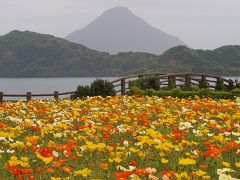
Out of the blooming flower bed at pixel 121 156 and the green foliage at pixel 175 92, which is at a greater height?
the blooming flower bed at pixel 121 156

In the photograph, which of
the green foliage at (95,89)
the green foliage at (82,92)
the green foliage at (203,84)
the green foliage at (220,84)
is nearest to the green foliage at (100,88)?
the green foliage at (95,89)

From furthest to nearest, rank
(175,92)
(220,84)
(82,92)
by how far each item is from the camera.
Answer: (220,84) < (82,92) < (175,92)

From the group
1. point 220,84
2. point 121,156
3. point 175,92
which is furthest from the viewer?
point 220,84

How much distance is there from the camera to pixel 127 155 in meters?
6.80

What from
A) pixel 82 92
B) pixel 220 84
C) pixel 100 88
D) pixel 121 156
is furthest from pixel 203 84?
pixel 121 156

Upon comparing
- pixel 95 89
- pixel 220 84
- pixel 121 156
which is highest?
pixel 121 156

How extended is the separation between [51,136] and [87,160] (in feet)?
8.82

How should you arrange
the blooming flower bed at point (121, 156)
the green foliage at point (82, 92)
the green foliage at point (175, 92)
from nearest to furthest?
1. the blooming flower bed at point (121, 156)
2. the green foliage at point (175, 92)
3. the green foliage at point (82, 92)

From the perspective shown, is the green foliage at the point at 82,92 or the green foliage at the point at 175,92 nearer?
the green foliage at the point at 175,92

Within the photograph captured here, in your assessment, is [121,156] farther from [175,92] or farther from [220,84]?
[220,84]

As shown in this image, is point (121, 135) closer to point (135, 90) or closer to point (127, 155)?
point (127, 155)

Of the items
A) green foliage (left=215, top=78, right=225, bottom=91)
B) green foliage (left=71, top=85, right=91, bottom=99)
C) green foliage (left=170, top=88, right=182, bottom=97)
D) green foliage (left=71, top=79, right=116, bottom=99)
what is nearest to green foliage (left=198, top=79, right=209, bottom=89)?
green foliage (left=215, top=78, right=225, bottom=91)

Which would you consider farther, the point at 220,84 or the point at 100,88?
the point at 220,84

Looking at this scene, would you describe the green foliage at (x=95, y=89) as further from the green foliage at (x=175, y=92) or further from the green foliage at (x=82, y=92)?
→ the green foliage at (x=175, y=92)
